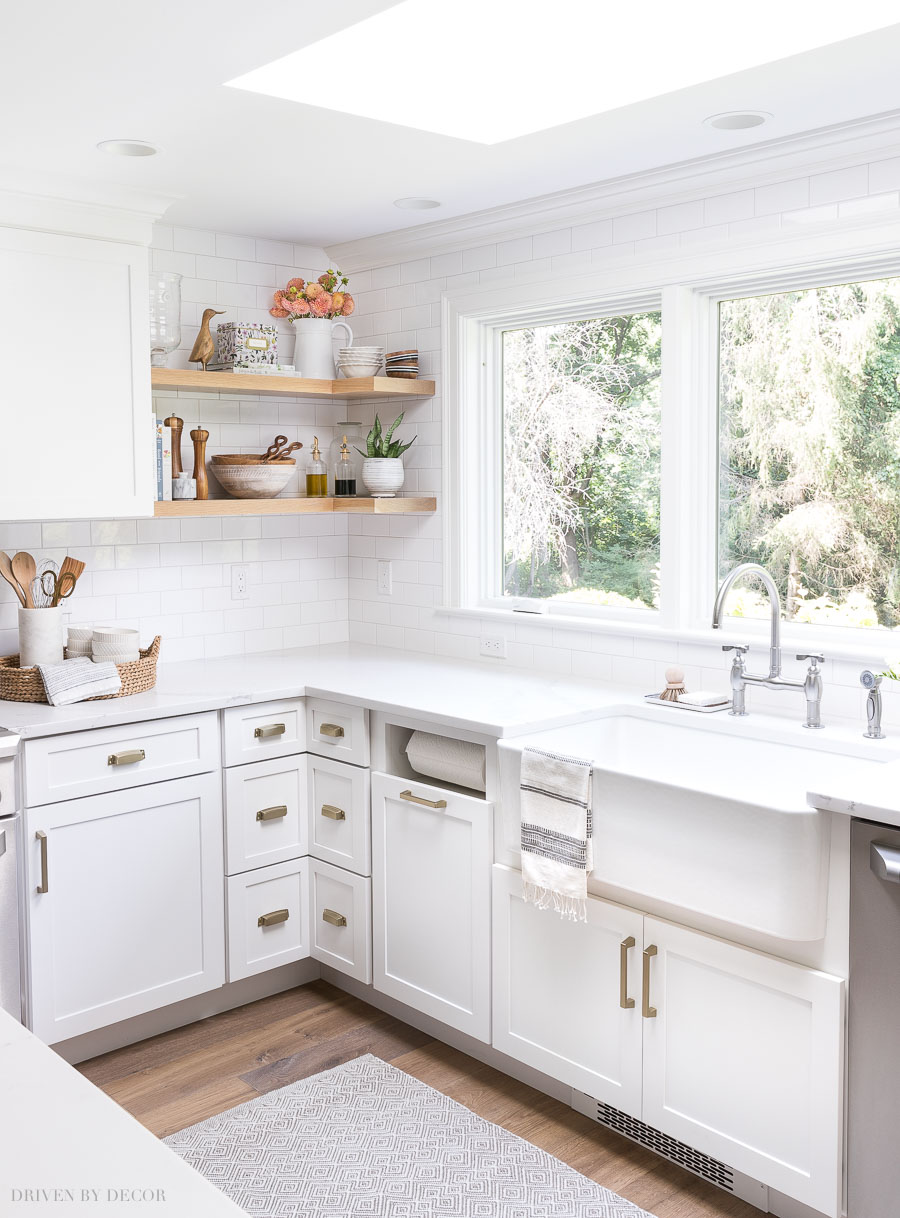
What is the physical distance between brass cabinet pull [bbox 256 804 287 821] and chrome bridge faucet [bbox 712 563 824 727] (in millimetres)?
1347

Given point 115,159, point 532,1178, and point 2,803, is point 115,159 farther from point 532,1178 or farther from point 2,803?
point 532,1178

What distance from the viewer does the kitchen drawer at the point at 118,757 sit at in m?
2.73

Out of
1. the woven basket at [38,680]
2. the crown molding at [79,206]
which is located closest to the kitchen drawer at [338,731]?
the woven basket at [38,680]

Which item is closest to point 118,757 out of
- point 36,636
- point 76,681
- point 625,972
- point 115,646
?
point 76,681

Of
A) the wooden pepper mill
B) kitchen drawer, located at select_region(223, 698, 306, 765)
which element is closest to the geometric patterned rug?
kitchen drawer, located at select_region(223, 698, 306, 765)

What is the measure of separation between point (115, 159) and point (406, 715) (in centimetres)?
160

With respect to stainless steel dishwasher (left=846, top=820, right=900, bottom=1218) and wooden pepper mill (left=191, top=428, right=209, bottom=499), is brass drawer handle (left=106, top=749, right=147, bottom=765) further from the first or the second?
stainless steel dishwasher (left=846, top=820, right=900, bottom=1218)

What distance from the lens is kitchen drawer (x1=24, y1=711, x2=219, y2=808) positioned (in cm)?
273

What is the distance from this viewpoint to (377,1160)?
2.48 metres

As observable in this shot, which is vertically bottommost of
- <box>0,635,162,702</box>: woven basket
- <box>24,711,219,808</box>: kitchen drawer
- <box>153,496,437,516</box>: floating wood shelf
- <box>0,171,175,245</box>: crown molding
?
<box>24,711,219,808</box>: kitchen drawer

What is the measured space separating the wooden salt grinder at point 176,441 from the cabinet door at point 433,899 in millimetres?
1190

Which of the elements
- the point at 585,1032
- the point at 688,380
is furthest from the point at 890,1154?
the point at 688,380

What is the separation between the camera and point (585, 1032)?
8.25ft

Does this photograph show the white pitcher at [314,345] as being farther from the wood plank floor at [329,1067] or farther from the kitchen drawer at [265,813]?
the wood plank floor at [329,1067]
